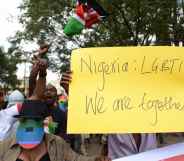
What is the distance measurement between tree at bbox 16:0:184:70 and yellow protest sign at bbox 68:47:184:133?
1483cm

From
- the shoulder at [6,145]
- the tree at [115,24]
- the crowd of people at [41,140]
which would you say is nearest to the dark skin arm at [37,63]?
the crowd of people at [41,140]

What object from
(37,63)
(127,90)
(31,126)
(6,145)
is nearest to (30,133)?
(31,126)

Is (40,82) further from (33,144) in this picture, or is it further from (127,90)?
(127,90)

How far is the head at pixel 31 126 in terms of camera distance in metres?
4.52

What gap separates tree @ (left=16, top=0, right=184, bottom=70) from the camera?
2105cm

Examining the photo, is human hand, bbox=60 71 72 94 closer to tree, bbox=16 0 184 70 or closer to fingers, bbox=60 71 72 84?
fingers, bbox=60 71 72 84

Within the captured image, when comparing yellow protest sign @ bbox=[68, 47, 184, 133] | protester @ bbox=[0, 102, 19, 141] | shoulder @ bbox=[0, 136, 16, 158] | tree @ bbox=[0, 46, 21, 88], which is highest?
tree @ bbox=[0, 46, 21, 88]

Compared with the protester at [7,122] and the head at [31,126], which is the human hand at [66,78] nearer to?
the head at [31,126]

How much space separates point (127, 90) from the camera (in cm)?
464

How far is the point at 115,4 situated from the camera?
21750mm

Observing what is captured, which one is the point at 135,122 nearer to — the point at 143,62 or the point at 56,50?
the point at 143,62

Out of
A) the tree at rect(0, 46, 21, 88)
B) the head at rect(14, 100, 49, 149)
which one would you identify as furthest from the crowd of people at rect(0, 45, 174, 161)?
the tree at rect(0, 46, 21, 88)

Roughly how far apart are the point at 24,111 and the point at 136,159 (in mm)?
858

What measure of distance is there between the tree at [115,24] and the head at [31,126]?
15.0 m
